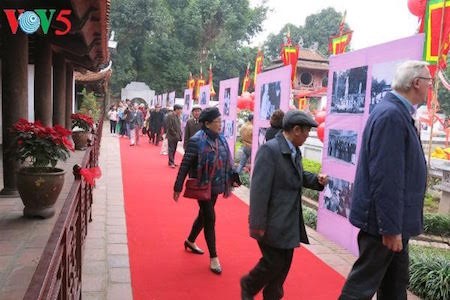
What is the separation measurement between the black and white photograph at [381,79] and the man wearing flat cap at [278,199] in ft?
6.14

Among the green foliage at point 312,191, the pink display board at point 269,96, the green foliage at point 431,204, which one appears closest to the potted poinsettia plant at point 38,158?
the pink display board at point 269,96

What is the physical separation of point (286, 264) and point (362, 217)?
77cm

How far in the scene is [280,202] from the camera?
10.2ft

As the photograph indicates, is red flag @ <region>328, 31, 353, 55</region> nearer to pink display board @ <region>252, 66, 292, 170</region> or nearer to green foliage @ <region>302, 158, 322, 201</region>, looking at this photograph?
green foliage @ <region>302, 158, 322, 201</region>

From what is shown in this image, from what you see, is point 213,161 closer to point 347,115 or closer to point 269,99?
point 347,115

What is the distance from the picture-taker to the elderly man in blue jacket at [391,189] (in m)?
2.52

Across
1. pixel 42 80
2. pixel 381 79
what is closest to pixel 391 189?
pixel 381 79

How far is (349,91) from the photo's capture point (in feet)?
17.8

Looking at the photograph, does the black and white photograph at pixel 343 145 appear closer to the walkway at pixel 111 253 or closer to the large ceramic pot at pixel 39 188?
the walkway at pixel 111 253

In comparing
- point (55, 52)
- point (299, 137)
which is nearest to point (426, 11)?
point (299, 137)

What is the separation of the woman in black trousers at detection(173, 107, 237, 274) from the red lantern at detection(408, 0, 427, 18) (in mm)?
6148

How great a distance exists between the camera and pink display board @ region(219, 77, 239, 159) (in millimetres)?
10623

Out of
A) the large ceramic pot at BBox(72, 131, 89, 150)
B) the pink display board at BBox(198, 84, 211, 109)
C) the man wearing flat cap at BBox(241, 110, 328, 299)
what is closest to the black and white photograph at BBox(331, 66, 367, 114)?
the man wearing flat cap at BBox(241, 110, 328, 299)

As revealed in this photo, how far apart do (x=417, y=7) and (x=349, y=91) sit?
4401 millimetres
